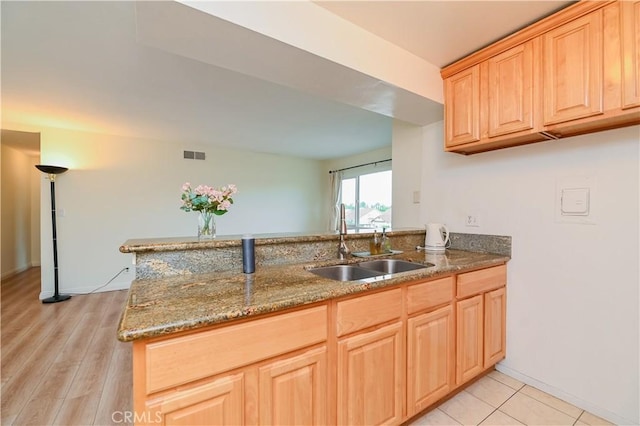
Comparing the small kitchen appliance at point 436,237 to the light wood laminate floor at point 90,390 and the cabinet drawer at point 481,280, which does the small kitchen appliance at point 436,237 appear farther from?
the light wood laminate floor at point 90,390

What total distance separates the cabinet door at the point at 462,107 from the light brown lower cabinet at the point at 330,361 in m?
0.95

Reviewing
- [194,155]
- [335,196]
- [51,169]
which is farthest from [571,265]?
[51,169]

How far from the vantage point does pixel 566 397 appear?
69.9 inches

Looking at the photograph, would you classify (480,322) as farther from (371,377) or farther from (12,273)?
(12,273)

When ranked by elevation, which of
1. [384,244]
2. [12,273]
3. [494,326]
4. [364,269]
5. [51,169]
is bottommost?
[12,273]

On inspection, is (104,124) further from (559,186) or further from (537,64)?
(559,186)

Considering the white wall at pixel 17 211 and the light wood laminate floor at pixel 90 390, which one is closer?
the light wood laminate floor at pixel 90 390

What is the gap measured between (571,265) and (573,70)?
1.14 meters

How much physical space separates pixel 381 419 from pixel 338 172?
17.0 feet

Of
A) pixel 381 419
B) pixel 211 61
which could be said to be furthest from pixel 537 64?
pixel 381 419

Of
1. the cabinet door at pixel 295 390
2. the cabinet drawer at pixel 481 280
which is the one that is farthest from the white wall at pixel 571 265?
the cabinet door at pixel 295 390

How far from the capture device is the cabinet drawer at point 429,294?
1475 mm

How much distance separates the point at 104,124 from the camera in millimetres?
3795

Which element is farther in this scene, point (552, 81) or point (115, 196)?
point (115, 196)
